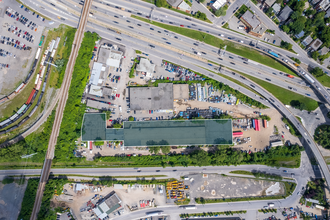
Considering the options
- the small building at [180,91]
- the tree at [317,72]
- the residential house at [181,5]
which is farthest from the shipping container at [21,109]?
the tree at [317,72]

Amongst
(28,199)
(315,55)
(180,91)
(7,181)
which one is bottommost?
(28,199)

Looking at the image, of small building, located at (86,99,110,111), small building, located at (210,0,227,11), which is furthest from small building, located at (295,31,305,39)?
small building, located at (86,99,110,111)

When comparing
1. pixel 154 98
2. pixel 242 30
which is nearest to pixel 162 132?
pixel 154 98

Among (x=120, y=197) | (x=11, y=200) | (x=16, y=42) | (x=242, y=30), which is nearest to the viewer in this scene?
(x=11, y=200)

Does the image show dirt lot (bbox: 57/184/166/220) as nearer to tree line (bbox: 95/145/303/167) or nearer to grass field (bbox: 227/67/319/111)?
tree line (bbox: 95/145/303/167)

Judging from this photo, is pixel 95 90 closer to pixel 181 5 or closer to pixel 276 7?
pixel 181 5

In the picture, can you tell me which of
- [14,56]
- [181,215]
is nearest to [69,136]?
[14,56]

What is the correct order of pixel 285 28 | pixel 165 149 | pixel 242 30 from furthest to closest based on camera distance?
1. pixel 242 30
2. pixel 285 28
3. pixel 165 149
